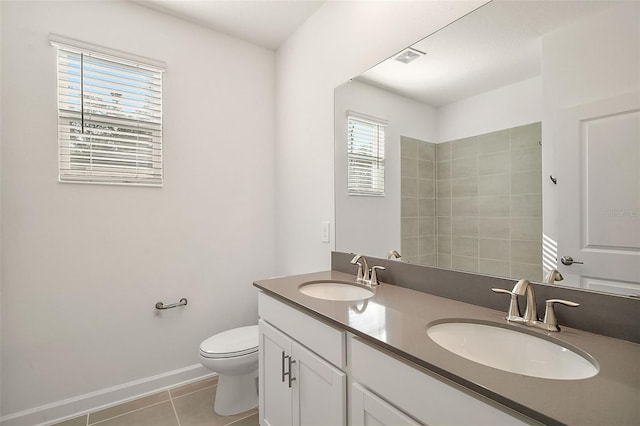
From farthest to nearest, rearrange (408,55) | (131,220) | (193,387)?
(193,387), (131,220), (408,55)

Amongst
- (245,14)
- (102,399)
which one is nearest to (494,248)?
(245,14)

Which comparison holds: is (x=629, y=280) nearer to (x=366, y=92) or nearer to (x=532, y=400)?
(x=532, y=400)

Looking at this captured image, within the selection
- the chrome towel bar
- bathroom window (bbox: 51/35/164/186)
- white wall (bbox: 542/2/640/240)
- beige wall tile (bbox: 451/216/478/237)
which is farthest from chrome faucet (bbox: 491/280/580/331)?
bathroom window (bbox: 51/35/164/186)

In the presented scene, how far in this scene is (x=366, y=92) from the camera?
1.70 metres

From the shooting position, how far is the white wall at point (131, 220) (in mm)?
1656

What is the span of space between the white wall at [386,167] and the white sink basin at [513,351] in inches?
23.6

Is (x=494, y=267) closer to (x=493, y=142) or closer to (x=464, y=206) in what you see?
(x=464, y=206)

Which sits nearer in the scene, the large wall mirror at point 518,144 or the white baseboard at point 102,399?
the large wall mirror at point 518,144

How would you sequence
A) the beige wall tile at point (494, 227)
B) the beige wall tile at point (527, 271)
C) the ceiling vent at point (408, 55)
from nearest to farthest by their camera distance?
1. the beige wall tile at point (527, 271)
2. the beige wall tile at point (494, 227)
3. the ceiling vent at point (408, 55)

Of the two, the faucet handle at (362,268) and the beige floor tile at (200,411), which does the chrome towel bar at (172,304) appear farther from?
the faucet handle at (362,268)

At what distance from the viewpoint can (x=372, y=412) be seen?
35.3 inches

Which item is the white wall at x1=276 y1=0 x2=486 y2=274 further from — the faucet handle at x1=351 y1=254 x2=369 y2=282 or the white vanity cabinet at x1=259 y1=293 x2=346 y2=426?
the white vanity cabinet at x1=259 y1=293 x2=346 y2=426

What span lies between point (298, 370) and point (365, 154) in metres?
1.18

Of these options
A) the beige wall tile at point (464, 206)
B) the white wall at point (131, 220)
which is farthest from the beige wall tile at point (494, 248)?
the white wall at point (131, 220)
